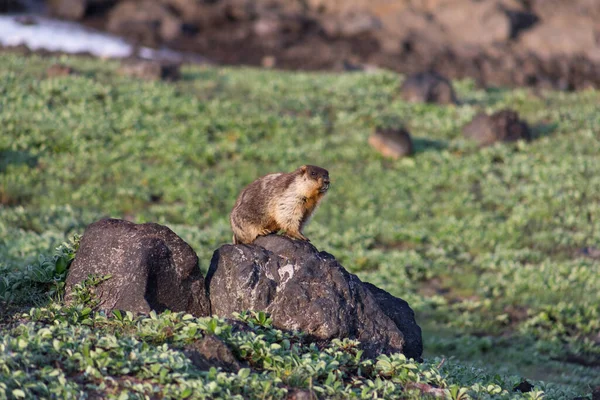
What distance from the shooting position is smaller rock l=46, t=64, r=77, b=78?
35.7 meters

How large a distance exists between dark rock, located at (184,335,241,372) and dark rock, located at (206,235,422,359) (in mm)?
1366

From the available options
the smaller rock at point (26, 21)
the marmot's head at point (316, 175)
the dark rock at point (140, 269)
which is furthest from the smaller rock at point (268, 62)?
the dark rock at point (140, 269)

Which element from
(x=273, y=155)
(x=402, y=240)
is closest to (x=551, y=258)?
(x=402, y=240)

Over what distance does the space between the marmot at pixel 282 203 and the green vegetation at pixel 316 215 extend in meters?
2.18

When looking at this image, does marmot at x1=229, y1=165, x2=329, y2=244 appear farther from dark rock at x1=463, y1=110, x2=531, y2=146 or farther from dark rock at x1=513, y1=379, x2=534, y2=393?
dark rock at x1=463, y1=110, x2=531, y2=146

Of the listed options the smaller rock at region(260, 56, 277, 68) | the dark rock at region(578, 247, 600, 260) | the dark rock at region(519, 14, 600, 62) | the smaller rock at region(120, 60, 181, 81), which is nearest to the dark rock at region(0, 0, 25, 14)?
the smaller rock at region(260, 56, 277, 68)

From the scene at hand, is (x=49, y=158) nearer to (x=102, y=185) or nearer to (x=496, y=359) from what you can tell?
(x=102, y=185)

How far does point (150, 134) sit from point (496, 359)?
18.2m

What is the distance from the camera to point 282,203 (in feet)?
40.6

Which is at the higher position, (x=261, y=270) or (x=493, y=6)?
(x=493, y=6)

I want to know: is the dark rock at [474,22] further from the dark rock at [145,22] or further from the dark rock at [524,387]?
the dark rock at [524,387]

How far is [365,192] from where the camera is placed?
28406 millimetres

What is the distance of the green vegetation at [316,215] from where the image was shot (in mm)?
9578

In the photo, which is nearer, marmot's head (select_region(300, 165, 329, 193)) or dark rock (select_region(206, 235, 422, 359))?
dark rock (select_region(206, 235, 422, 359))
